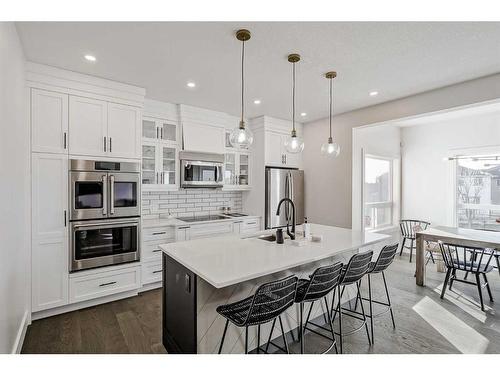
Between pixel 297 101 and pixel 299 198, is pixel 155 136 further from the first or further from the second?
pixel 299 198

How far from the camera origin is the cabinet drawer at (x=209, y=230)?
3813 millimetres

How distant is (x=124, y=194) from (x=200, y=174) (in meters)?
1.27

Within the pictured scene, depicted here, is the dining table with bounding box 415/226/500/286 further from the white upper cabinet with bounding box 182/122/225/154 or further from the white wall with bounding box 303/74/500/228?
the white upper cabinet with bounding box 182/122/225/154

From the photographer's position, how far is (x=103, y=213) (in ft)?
10.00

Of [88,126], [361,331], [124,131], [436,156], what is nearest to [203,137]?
[124,131]

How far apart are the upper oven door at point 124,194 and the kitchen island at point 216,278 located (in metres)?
1.28

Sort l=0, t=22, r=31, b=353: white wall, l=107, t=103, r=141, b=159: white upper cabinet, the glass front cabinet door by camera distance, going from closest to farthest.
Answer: l=0, t=22, r=31, b=353: white wall, l=107, t=103, r=141, b=159: white upper cabinet, the glass front cabinet door

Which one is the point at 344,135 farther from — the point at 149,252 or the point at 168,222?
the point at 149,252

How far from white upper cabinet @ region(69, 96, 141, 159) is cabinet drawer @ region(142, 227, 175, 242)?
1.02 meters

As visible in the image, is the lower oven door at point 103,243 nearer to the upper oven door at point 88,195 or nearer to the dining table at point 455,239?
the upper oven door at point 88,195

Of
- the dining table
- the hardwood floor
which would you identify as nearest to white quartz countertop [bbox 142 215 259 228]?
the hardwood floor

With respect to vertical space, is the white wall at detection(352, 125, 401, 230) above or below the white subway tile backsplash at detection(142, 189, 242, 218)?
above

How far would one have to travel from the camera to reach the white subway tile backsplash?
4.05 metres

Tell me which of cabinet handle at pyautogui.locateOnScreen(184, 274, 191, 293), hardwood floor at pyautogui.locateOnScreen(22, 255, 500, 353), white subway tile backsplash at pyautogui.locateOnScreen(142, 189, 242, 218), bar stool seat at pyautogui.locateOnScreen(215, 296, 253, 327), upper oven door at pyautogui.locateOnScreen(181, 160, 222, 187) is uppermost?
upper oven door at pyautogui.locateOnScreen(181, 160, 222, 187)
